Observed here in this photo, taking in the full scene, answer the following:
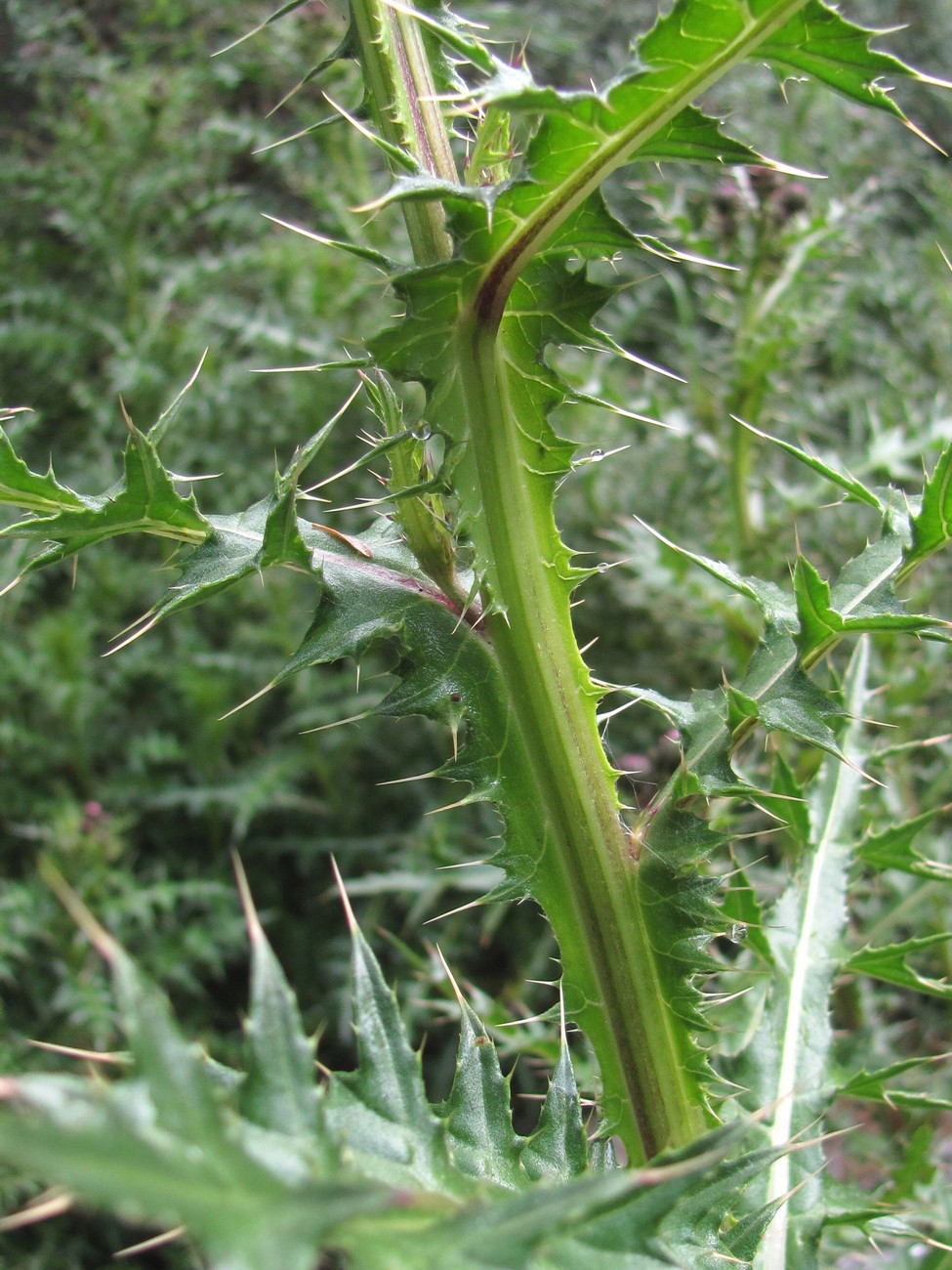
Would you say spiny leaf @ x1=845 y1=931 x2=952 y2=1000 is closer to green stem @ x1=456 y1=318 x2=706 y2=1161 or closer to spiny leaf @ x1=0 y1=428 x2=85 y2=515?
green stem @ x1=456 y1=318 x2=706 y2=1161

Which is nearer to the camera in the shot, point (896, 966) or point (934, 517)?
point (934, 517)

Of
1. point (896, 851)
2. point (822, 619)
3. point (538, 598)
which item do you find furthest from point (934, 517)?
point (896, 851)

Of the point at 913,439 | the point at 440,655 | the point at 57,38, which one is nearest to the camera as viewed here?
the point at 440,655

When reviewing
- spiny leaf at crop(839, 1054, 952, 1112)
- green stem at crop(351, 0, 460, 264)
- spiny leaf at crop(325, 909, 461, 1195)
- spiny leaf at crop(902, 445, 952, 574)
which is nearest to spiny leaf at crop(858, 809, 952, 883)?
spiny leaf at crop(839, 1054, 952, 1112)

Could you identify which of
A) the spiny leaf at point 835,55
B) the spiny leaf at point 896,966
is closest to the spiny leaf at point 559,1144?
the spiny leaf at point 896,966

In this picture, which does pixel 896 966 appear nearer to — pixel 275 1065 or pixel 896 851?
pixel 896 851

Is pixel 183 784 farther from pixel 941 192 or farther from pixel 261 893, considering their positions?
pixel 941 192

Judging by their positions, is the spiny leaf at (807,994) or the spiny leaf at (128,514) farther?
the spiny leaf at (807,994)

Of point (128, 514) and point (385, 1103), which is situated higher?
point (128, 514)

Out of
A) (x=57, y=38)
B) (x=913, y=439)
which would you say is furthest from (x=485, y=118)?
(x=57, y=38)

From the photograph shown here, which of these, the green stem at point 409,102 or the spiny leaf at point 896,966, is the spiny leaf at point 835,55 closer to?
the green stem at point 409,102

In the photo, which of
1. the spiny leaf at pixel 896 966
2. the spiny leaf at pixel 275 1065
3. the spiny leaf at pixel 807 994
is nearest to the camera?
the spiny leaf at pixel 275 1065
